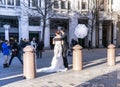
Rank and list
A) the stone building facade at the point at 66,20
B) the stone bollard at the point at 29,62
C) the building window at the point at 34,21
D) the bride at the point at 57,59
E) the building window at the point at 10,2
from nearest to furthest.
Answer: the stone bollard at the point at 29,62, the bride at the point at 57,59, the building window at the point at 10,2, the stone building facade at the point at 66,20, the building window at the point at 34,21

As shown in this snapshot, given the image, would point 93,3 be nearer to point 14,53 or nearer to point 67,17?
point 67,17

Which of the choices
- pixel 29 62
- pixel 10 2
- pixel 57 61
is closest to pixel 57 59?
pixel 57 61

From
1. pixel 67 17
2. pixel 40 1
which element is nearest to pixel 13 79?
pixel 40 1

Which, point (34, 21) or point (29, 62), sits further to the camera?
point (34, 21)

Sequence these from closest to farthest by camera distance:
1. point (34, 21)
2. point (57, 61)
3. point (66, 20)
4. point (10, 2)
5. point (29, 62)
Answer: point (29, 62), point (57, 61), point (10, 2), point (34, 21), point (66, 20)

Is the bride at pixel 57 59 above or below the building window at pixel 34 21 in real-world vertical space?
below

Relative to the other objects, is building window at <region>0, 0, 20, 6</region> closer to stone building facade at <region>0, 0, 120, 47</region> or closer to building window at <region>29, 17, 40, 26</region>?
stone building facade at <region>0, 0, 120, 47</region>

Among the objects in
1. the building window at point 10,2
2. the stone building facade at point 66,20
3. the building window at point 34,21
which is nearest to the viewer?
the building window at point 10,2

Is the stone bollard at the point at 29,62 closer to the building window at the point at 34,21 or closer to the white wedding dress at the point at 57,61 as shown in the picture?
the white wedding dress at the point at 57,61

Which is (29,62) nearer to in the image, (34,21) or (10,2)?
(10,2)

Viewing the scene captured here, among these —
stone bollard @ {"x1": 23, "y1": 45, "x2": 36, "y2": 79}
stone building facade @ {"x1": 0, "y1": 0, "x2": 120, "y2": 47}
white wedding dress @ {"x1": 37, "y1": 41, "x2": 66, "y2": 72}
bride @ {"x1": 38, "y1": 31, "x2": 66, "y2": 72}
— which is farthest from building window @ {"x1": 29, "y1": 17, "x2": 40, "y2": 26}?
stone bollard @ {"x1": 23, "y1": 45, "x2": 36, "y2": 79}

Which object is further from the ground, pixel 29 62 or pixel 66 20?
pixel 66 20

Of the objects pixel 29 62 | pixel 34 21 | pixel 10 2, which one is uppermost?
pixel 10 2

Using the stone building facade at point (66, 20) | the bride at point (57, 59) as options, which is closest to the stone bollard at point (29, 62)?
the bride at point (57, 59)
